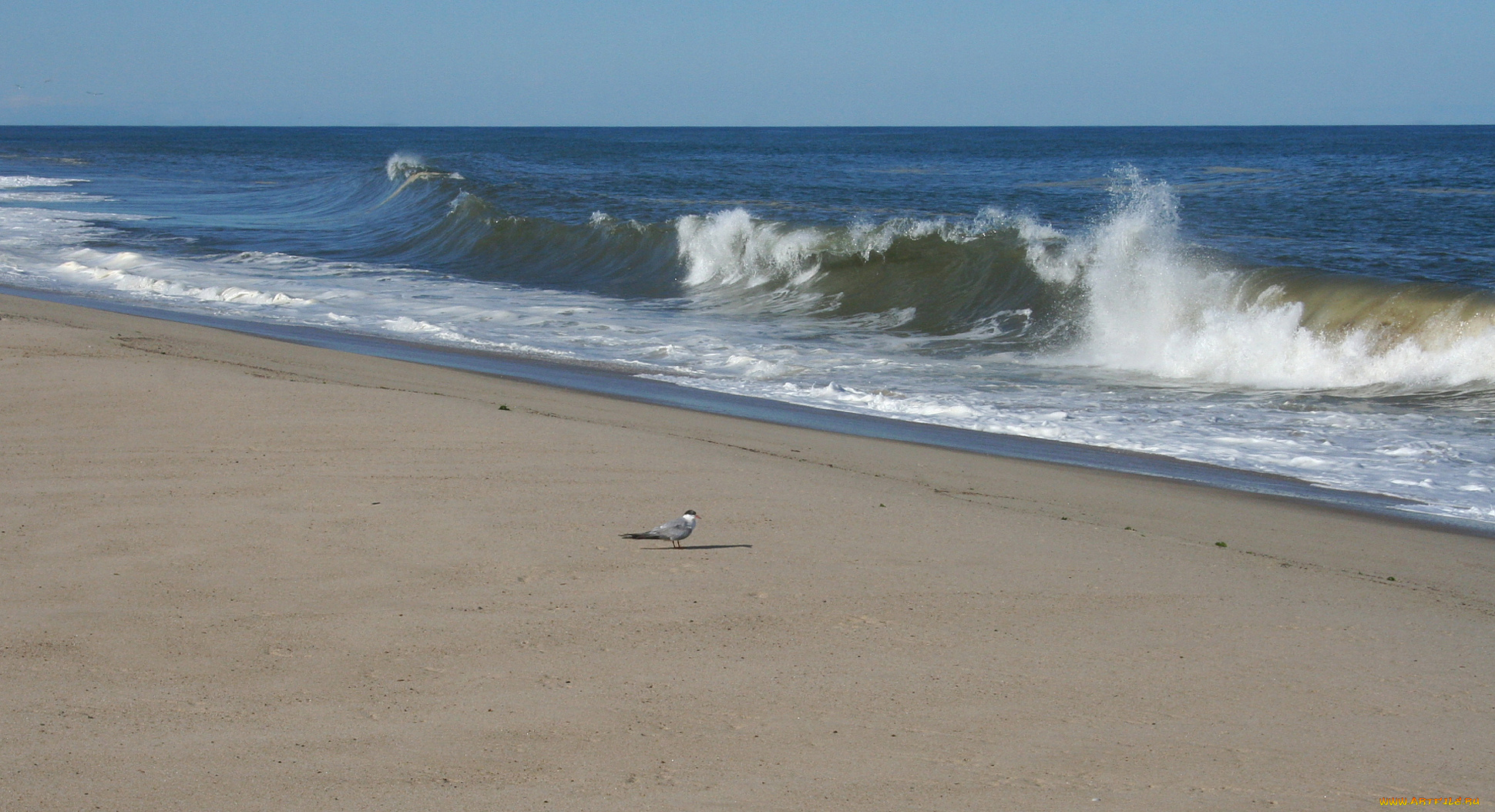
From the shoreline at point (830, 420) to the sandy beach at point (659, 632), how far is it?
0.75 metres

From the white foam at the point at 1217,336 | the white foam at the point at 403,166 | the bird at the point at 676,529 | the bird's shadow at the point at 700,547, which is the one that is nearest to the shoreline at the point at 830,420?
the bird's shadow at the point at 700,547

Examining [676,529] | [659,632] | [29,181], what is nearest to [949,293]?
[676,529]

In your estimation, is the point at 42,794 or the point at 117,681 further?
the point at 117,681

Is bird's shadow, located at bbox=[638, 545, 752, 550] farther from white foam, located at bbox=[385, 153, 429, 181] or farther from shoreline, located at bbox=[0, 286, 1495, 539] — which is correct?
white foam, located at bbox=[385, 153, 429, 181]

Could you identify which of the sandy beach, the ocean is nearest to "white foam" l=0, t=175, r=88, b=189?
the ocean

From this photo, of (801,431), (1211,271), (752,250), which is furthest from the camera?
(752,250)

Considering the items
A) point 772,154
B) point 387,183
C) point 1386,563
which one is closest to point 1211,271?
point 1386,563

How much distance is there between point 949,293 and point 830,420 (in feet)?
28.3

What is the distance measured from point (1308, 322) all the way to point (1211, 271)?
1975 mm

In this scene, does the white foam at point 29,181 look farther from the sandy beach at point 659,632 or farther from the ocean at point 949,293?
the sandy beach at point 659,632

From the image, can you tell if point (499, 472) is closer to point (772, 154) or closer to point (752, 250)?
point (752, 250)

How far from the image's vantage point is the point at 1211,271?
48.8ft

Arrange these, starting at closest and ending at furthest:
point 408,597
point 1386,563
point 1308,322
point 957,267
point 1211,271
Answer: point 408,597
point 1386,563
point 1308,322
point 1211,271
point 957,267

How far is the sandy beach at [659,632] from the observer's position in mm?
2961
